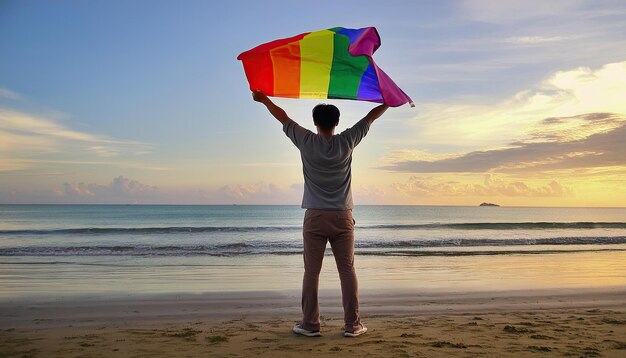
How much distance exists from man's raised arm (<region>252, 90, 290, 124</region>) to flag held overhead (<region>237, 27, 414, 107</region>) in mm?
179

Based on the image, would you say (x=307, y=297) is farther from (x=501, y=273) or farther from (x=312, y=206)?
(x=501, y=273)

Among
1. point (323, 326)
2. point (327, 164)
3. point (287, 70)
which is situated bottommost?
point (323, 326)

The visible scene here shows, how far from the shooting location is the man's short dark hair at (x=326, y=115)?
4234 millimetres

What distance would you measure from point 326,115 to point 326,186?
0.58 m

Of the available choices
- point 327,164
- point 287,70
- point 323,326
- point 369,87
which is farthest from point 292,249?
point 327,164

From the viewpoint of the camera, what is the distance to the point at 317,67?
4.64 metres

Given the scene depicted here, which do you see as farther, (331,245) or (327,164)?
(331,245)

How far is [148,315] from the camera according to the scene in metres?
5.89

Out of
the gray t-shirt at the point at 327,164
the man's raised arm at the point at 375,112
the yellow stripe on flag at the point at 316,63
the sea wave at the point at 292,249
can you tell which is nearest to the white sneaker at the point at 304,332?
the gray t-shirt at the point at 327,164

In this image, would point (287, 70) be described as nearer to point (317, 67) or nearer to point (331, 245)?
point (317, 67)

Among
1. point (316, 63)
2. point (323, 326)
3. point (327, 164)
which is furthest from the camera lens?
point (323, 326)

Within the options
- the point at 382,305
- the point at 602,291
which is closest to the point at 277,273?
the point at 382,305

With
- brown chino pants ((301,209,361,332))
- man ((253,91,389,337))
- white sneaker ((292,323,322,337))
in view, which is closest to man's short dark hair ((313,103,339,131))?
man ((253,91,389,337))

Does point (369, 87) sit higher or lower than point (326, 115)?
higher
